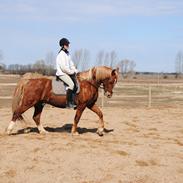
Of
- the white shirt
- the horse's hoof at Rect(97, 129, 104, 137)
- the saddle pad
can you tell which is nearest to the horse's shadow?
the horse's hoof at Rect(97, 129, 104, 137)

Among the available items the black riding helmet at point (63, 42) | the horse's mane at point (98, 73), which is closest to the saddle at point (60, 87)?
the horse's mane at point (98, 73)

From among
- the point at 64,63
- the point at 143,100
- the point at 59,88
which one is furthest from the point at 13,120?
the point at 143,100

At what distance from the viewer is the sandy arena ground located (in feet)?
20.0

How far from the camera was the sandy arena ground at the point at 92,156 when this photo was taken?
608cm

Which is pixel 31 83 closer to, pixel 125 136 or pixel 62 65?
pixel 62 65

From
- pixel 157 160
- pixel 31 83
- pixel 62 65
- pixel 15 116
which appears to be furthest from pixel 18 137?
pixel 157 160

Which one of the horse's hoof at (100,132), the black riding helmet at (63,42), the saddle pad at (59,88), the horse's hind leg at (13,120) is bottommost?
the horse's hoof at (100,132)

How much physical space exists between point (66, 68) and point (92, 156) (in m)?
2.42

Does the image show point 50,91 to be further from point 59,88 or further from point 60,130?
point 60,130

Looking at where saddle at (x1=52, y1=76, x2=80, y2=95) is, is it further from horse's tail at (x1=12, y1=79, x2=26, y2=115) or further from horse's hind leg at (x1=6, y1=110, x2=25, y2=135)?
horse's hind leg at (x1=6, y1=110, x2=25, y2=135)

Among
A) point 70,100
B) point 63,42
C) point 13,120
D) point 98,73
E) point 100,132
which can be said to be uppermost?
point 63,42

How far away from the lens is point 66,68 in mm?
8727

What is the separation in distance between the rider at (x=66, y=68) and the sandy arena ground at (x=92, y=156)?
1.15 m

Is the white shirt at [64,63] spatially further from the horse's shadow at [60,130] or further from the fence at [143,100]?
the fence at [143,100]
